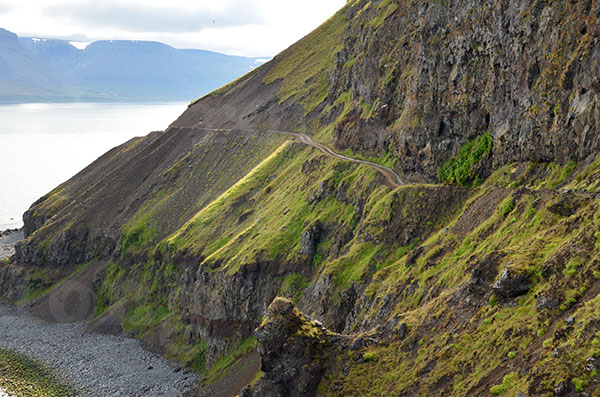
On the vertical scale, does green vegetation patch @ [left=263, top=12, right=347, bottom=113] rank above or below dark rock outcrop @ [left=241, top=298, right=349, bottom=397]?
above

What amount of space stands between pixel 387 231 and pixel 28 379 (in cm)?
6496

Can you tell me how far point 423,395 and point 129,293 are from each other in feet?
289

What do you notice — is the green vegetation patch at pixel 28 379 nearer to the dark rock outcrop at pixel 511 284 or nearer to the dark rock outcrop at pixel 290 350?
the dark rock outcrop at pixel 290 350

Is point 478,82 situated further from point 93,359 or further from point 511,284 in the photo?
point 93,359

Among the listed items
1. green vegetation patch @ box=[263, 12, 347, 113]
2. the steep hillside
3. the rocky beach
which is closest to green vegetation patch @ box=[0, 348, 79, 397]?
the rocky beach

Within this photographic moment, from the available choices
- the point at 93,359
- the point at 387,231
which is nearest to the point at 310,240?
the point at 387,231

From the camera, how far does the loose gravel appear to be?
7631 cm

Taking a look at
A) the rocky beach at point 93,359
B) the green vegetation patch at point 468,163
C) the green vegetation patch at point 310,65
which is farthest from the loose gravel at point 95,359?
the green vegetation patch at point 310,65

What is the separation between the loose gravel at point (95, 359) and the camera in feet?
250

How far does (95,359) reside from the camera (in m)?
86.8

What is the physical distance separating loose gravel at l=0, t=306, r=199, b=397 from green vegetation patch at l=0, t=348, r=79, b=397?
139 cm

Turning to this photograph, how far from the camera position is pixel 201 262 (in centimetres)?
9112

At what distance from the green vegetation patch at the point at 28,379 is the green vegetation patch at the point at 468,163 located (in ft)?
212

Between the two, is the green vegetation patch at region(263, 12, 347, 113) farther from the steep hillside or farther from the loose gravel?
the loose gravel
